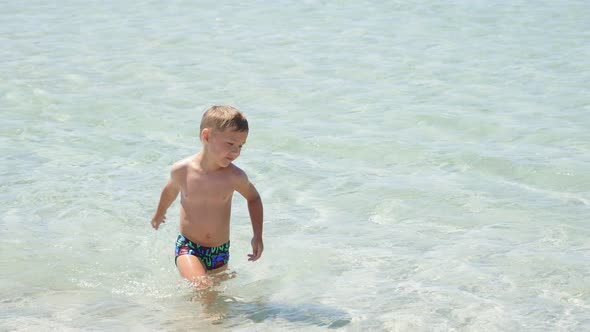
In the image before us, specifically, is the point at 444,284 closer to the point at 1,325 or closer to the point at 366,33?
the point at 1,325

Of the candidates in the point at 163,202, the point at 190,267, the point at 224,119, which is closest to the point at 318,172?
the point at 163,202

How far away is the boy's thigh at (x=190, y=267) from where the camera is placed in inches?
173

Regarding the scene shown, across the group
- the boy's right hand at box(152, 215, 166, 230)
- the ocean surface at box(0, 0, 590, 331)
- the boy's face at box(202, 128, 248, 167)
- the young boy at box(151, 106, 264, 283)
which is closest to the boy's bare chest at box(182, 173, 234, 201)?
the young boy at box(151, 106, 264, 283)

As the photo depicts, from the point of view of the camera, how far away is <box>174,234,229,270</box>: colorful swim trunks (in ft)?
14.9

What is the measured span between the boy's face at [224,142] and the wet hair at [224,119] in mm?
21

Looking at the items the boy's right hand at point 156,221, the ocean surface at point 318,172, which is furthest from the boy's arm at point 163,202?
the ocean surface at point 318,172

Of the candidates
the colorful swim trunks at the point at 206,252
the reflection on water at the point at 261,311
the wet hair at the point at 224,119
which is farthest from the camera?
the colorful swim trunks at the point at 206,252

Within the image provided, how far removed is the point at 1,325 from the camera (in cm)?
391

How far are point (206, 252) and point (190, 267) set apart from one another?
0.52ft

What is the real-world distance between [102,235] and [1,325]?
1.45 m

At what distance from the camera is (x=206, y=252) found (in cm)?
456

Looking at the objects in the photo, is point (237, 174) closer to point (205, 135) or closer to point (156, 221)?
point (205, 135)

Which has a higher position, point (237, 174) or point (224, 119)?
point (224, 119)

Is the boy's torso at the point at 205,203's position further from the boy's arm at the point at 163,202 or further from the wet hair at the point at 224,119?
the wet hair at the point at 224,119
